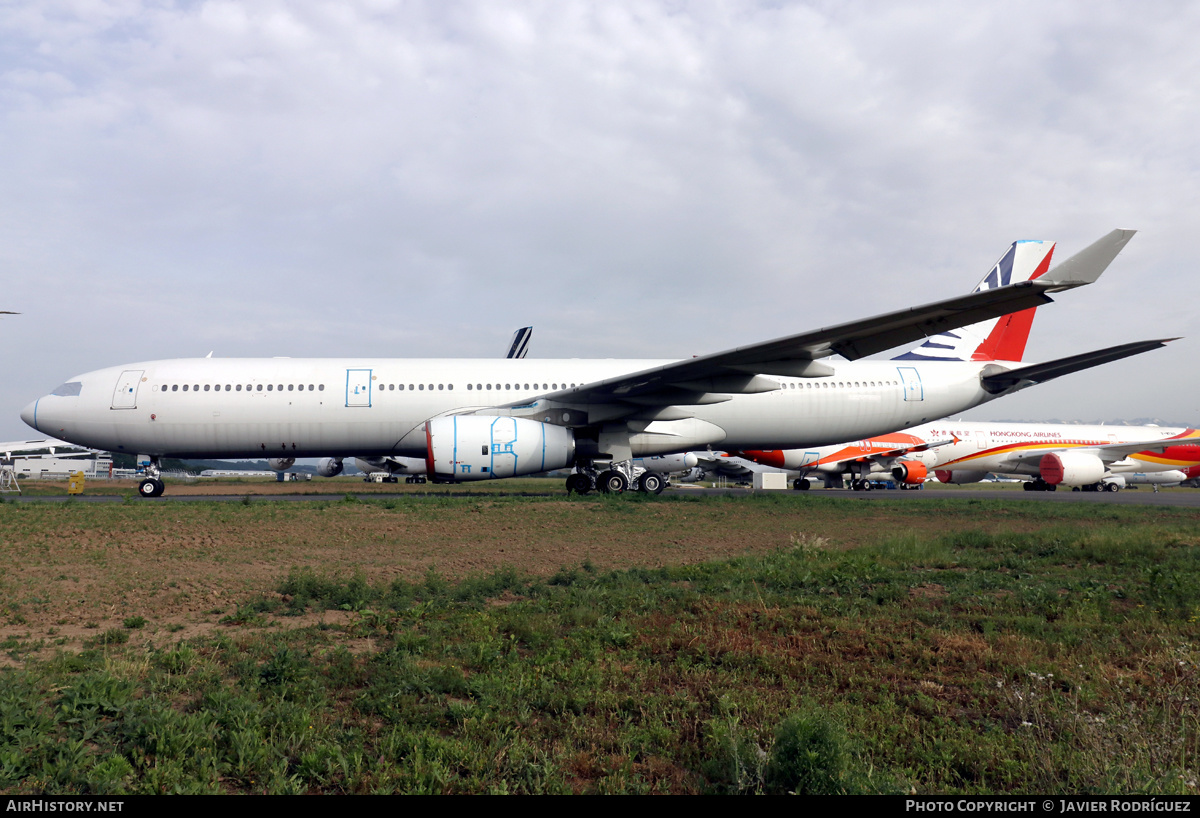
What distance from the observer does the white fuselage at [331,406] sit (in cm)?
1681

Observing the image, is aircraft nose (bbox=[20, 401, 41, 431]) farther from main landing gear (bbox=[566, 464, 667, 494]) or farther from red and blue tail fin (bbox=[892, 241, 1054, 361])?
red and blue tail fin (bbox=[892, 241, 1054, 361])

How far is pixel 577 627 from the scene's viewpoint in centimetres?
498

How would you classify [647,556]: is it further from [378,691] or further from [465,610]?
[378,691]

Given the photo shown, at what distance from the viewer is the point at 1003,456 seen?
3033 centimetres

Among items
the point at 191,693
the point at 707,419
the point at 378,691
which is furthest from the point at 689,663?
the point at 707,419

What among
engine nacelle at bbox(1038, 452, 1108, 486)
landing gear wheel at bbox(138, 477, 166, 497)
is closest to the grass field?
landing gear wheel at bbox(138, 477, 166, 497)

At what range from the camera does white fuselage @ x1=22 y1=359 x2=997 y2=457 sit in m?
16.8

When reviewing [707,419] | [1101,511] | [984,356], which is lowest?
[1101,511]

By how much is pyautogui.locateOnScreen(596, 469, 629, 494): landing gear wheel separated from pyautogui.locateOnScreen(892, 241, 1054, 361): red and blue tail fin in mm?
10435

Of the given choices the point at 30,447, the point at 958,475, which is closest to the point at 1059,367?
the point at 958,475

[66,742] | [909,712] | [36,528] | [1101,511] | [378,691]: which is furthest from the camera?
[1101,511]

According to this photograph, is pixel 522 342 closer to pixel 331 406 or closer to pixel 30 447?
pixel 331 406

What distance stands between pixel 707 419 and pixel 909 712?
14477mm
